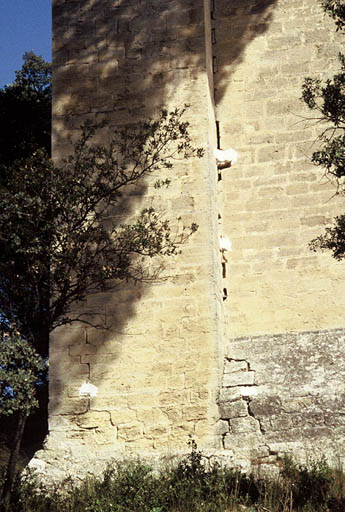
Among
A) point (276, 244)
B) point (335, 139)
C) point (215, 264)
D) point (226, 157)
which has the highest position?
point (226, 157)

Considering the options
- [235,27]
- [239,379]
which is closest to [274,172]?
[235,27]

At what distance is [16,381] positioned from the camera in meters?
5.96

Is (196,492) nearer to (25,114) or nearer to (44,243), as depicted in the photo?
(44,243)

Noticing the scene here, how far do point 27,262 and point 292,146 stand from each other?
418 centimetres

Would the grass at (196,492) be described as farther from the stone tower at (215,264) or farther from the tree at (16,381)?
the stone tower at (215,264)

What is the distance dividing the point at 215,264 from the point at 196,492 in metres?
2.72

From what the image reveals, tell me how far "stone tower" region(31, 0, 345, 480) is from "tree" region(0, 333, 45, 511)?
1.31m

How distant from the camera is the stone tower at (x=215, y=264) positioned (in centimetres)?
756

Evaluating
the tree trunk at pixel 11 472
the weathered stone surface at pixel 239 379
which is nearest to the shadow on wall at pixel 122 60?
the weathered stone surface at pixel 239 379

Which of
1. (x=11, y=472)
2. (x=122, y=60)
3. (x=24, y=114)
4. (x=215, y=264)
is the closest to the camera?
(x=11, y=472)

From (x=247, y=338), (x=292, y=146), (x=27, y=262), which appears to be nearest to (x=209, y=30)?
(x=292, y=146)

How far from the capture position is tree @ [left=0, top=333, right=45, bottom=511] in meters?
5.96

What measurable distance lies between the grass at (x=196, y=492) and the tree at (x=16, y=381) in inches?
15.9

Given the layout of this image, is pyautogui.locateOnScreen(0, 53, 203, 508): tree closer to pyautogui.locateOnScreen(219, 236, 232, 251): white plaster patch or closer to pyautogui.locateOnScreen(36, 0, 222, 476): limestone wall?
pyautogui.locateOnScreen(36, 0, 222, 476): limestone wall
